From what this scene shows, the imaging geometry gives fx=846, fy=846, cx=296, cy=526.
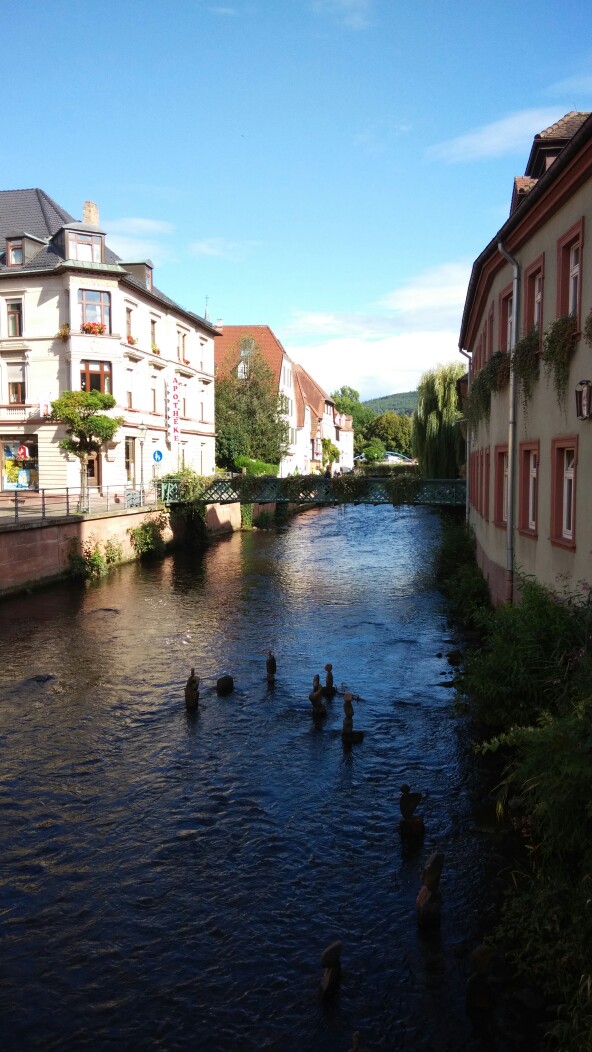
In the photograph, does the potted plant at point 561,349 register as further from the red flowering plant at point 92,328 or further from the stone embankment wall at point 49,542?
the red flowering plant at point 92,328

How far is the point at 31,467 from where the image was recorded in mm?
34125

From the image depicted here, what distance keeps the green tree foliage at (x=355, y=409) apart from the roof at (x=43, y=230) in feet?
335

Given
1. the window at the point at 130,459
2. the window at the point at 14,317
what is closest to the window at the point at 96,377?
the window at the point at 130,459

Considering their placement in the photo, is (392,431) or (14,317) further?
(392,431)

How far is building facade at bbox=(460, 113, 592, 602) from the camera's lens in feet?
31.4

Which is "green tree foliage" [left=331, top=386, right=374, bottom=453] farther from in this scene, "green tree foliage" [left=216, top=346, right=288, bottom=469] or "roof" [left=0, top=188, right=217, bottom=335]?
"roof" [left=0, top=188, right=217, bottom=335]

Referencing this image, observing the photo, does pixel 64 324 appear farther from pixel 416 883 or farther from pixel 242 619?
pixel 416 883

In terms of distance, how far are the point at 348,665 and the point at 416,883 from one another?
7.44 m

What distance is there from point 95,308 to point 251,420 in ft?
57.8

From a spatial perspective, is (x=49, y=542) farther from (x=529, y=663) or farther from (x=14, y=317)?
(x=529, y=663)

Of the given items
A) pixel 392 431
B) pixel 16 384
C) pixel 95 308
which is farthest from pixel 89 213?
pixel 392 431

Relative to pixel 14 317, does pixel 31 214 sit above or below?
above

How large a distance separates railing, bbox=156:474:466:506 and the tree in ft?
16.4

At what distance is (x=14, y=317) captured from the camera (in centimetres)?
3391
